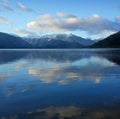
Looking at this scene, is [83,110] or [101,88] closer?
[83,110]

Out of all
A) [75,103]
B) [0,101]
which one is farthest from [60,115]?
[0,101]

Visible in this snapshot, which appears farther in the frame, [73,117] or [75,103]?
[75,103]

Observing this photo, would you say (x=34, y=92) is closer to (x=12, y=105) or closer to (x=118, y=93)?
(x=12, y=105)

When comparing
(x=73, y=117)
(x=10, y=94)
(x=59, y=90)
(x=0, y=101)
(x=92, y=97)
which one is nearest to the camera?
(x=73, y=117)

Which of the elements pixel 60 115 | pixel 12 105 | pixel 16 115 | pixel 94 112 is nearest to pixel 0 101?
pixel 12 105

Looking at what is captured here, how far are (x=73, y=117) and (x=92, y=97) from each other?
20.0 feet

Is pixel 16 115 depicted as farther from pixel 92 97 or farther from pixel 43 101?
pixel 92 97

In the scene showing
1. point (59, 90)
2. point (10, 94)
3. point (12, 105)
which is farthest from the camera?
point (59, 90)

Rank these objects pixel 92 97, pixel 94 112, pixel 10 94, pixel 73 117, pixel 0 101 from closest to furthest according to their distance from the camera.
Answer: pixel 73 117 → pixel 94 112 → pixel 0 101 → pixel 92 97 → pixel 10 94

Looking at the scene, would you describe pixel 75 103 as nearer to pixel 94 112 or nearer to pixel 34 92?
pixel 94 112

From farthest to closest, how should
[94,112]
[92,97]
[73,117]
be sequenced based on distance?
[92,97] < [94,112] < [73,117]

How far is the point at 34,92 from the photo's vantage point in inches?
930

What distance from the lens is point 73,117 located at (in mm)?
15320

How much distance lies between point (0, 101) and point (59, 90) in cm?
633
